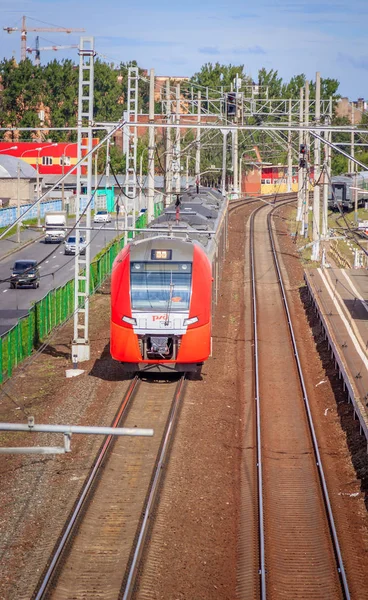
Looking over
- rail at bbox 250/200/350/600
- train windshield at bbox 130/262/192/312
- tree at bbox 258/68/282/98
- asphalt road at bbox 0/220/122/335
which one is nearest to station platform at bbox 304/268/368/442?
rail at bbox 250/200/350/600

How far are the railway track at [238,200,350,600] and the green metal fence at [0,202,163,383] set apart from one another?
6335 mm

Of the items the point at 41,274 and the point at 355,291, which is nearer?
the point at 355,291

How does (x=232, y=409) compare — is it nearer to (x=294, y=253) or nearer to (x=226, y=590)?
(x=226, y=590)

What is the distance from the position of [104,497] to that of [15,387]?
29.5 feet

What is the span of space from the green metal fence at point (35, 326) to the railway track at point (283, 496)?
20.8 feet

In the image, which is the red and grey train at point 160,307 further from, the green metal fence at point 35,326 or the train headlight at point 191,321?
the green metal fence at point 35,326

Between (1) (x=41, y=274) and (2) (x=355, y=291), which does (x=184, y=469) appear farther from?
(1) (x=41, y=274)

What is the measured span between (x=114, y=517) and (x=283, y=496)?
2.86 meters

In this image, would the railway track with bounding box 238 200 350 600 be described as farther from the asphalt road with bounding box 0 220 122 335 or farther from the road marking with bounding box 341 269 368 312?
the asphalt road with bounding box 0 220 122 335

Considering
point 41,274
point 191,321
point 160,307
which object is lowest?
point 41,274

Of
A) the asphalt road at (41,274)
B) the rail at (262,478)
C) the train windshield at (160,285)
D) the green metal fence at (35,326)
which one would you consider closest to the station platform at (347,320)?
the rail at (262,478)

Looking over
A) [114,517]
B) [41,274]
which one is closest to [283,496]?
[114,517]

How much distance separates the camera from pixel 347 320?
2711 cm

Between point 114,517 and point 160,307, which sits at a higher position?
point 160,307
